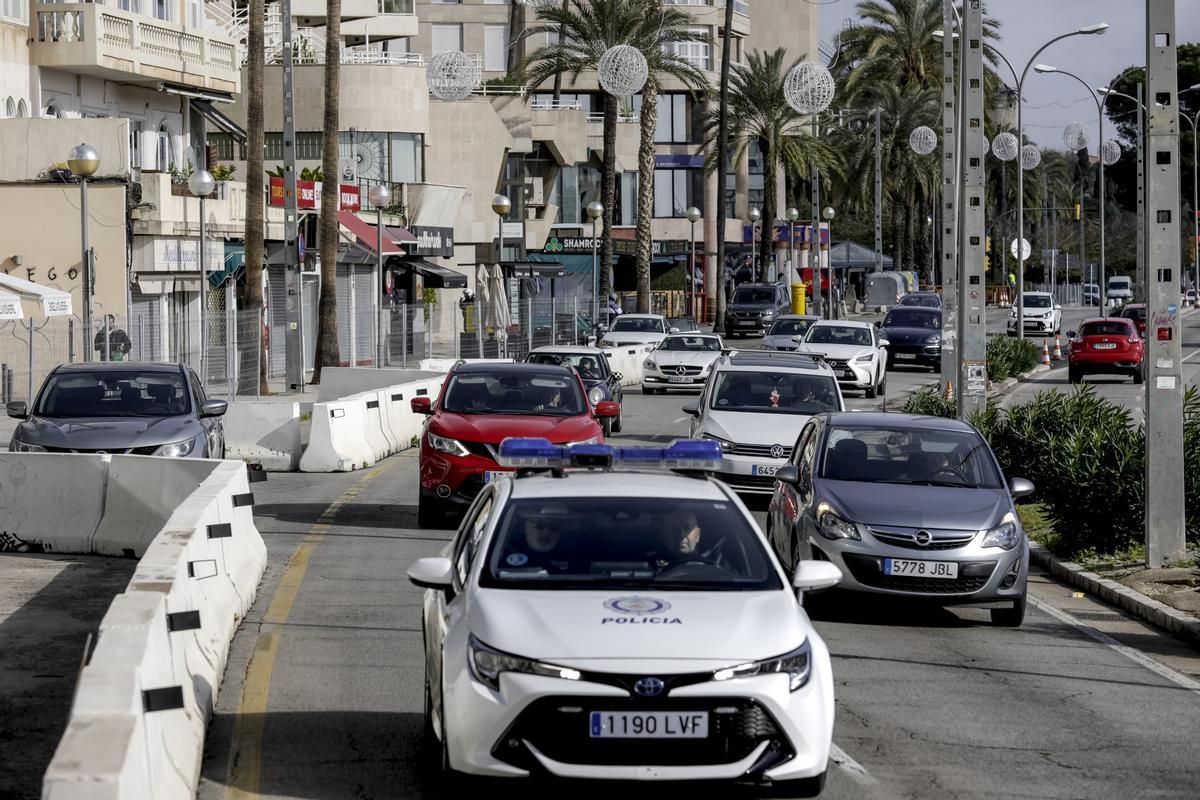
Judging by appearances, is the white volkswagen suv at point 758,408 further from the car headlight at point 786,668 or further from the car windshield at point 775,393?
the car headlight at point 786,668

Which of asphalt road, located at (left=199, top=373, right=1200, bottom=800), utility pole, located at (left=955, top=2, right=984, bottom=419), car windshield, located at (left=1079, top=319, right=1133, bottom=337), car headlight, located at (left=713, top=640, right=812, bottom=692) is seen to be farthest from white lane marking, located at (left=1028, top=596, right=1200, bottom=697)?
car windshield, located at (left=1079, top=319, right=1133, bottom=337)

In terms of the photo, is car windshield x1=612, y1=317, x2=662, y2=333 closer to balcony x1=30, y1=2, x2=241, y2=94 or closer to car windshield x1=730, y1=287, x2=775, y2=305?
balcony x1=30, y1=2, x2=241, y2=94

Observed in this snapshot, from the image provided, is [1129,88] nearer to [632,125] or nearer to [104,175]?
[632,125]

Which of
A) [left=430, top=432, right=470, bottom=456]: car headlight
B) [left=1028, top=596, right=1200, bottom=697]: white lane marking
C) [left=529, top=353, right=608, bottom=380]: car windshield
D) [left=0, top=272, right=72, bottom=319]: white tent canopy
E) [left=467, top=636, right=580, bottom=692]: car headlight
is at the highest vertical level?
[left=0, top=272, right=72, bottom=319]: white tent canopy

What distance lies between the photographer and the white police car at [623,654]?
24.0ft

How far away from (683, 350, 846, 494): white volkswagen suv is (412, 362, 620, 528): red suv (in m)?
1.42

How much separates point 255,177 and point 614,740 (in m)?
33.4

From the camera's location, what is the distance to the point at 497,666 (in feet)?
24.4

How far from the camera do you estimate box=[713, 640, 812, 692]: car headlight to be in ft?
24.3

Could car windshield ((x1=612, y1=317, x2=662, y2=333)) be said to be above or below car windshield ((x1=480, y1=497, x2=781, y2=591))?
above

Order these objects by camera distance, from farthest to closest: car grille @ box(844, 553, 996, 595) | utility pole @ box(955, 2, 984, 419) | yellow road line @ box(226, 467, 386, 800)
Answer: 1. utility pole @ box(955, 2, 984, 419)
2. car grille @ box(844, 553, 996, 595)
3. yellow road line @ box(226, 467, 386, 800)

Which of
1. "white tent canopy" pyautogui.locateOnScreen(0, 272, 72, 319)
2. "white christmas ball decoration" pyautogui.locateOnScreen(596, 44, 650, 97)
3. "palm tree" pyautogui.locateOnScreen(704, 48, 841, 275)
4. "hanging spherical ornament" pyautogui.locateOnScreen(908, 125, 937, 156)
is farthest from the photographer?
"palm tree" pyautogui.locateOnScreen(704, 48, 841, 275)

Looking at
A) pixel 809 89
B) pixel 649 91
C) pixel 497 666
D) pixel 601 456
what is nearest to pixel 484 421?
pixel 601 456

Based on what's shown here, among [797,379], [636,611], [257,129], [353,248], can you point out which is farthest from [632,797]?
[353,248]
